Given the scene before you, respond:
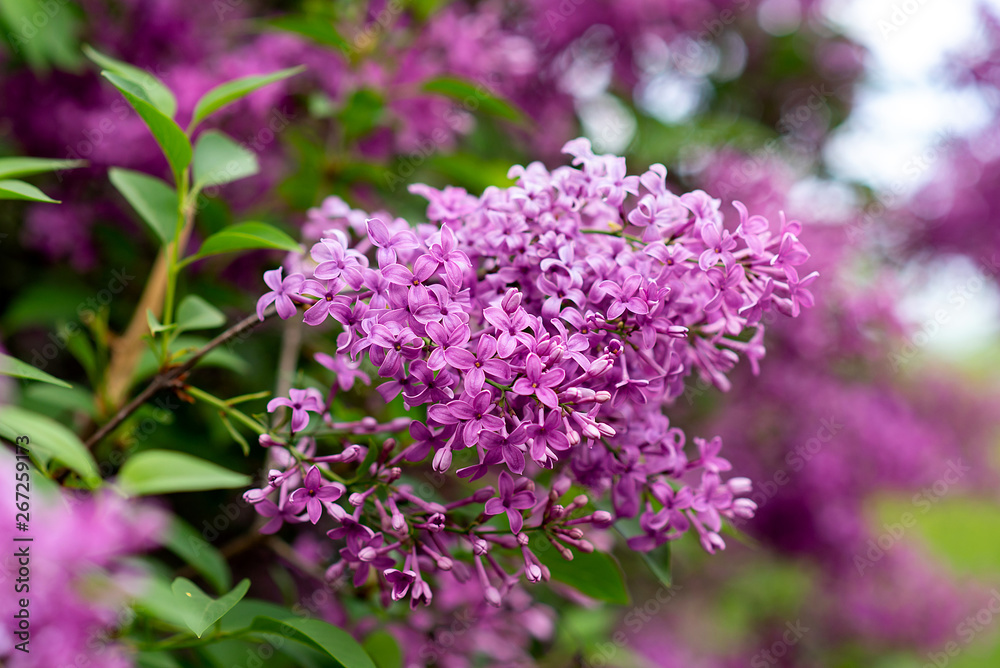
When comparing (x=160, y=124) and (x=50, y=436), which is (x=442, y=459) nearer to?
(x=50, y=436)

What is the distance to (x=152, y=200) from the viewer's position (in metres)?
1.24

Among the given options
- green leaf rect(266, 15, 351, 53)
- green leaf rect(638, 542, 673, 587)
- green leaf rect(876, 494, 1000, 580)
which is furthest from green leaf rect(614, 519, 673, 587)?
green leaf rect(876, 494, 1000, 580)

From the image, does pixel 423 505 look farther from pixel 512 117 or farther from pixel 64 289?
pixel 64 289

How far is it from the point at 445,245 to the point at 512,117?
2.94ft

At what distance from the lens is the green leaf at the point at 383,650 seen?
128cm

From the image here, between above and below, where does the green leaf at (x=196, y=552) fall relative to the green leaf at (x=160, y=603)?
below

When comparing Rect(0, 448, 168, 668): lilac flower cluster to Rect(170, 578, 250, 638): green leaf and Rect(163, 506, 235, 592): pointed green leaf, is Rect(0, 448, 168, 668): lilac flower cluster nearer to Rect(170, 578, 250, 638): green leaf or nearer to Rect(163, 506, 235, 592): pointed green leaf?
Rect(170, 578, 250, 638): green leaf

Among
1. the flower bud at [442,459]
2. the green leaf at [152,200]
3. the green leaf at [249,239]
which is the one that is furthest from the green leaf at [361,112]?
the flower bud at [442,459]

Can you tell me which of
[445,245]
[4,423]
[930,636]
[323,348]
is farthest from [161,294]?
[930,636]

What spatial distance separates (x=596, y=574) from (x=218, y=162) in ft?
3.03

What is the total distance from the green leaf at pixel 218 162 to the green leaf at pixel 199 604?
0.62 metres

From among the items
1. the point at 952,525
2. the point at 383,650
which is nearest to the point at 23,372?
the point at 383,650

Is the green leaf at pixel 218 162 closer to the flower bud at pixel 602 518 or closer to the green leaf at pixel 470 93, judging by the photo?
the green leaf at pixel 470 93

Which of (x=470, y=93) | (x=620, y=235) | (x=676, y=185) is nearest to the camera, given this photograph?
(x=620, y=235)
